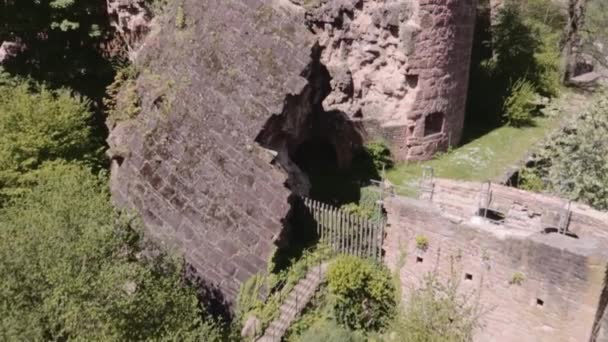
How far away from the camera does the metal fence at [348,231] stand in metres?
11.7

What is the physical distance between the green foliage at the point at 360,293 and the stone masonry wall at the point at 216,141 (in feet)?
4.72

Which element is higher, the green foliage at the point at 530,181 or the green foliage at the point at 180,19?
the green foliage at the point at 180,19

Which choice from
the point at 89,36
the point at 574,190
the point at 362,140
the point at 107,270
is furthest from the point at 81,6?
the point at 574,190

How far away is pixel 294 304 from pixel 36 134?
22.4 feet

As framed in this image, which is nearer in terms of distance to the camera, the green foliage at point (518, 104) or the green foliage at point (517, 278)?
the green foliage at point (517, 278)

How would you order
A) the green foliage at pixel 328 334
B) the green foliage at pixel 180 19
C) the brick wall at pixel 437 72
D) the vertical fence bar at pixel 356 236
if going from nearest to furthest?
the green foliage at pixel 328 334 < the vertical fence bar at pixel 356 236 < the green foliage at pixel 180 19 < the brick wall at pixel 437 72

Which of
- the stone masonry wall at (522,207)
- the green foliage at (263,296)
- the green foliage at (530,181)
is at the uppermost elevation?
the stone masonry wall at (522,207)

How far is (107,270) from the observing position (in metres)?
8.72

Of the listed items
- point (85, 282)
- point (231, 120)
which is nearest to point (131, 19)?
point (231, 120)

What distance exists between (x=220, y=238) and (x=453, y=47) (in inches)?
358

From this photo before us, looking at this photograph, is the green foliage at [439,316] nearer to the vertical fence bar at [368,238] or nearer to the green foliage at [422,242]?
the green foliage at [422,242]

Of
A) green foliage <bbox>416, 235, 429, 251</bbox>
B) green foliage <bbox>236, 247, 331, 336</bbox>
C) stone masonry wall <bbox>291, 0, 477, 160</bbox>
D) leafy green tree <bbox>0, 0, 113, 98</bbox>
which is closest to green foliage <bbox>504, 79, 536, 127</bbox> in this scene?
stone masonry wall <bbox>291, 0, 477, 160</bbox>

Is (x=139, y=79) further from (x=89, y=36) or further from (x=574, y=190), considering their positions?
(x=574, y=190)

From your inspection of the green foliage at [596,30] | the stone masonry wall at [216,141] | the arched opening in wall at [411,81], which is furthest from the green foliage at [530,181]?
the green foliage at [596,30]
